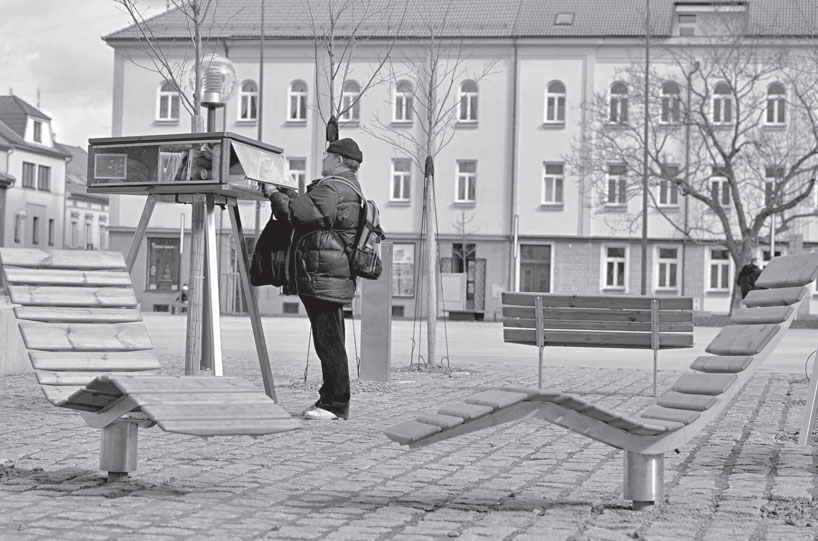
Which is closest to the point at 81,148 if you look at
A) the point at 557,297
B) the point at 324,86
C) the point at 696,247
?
the point at 324,86

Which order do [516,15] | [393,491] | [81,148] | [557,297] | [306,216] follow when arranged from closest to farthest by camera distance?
[393,491] < [306,216] < [557,297] < [516,15] < [81,148]

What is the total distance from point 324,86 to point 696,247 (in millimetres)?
15583

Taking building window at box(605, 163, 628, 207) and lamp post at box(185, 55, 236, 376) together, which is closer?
lamp post at box(185, 55, 236, 376)

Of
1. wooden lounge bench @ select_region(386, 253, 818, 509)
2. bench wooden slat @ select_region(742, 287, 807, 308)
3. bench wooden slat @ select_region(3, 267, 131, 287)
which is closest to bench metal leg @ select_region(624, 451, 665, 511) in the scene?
wooden lounge bench @ select_region(386, 253, 818, 509)

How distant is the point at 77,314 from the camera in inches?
267

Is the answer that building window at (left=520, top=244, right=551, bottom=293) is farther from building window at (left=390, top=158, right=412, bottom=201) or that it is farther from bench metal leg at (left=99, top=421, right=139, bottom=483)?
bench metal leg at (left=99, top=421, right=139, bottom=483)

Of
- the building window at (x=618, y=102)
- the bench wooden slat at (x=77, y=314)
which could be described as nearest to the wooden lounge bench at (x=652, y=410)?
the bench wooden slat at (x=77, y=314)

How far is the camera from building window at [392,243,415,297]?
169ft

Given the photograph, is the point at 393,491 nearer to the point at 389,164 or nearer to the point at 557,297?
the point at 557,297

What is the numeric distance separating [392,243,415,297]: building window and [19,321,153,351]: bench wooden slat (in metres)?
44.3

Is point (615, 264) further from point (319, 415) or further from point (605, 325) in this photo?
point (319, 415)

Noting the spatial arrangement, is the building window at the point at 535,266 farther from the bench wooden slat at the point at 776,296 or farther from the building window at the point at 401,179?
the bench wooden slat at the point at 776,296

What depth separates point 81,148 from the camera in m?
106

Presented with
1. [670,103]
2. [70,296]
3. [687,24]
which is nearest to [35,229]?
[687,24]
